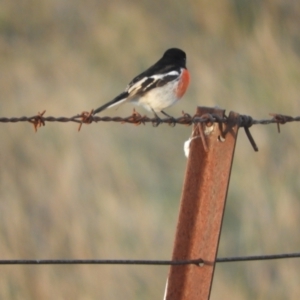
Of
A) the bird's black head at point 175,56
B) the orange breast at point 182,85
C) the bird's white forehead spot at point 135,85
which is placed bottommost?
the bird's white forehead spot at point 135,85

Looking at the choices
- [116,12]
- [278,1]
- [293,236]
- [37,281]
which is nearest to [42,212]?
[37,281]

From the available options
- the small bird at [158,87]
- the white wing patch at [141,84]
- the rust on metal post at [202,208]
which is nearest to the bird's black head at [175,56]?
the small bird at [158,87]

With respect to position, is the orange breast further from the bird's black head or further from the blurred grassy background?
the blurred grassy background

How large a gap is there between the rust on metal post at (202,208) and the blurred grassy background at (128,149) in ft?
15.0

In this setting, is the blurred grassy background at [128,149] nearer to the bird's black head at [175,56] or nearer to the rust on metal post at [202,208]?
the bird's black head at [175,56]

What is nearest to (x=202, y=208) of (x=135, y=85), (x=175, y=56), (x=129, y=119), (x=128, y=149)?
(x=129, y=119)

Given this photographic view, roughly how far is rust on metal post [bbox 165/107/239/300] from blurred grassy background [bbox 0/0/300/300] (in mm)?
4565

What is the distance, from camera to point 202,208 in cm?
316

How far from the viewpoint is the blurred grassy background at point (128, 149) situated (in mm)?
7988

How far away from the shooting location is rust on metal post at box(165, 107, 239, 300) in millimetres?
3100

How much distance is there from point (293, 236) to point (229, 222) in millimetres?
810

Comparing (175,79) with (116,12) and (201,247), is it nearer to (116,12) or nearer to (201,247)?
(201,247)

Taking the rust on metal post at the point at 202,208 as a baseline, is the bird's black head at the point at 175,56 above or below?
above

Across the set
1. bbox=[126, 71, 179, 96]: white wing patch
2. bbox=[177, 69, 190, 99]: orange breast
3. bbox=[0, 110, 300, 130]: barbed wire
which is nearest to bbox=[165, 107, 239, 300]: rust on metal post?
bbox=[0, 110, 300, 130]: barbed wire
